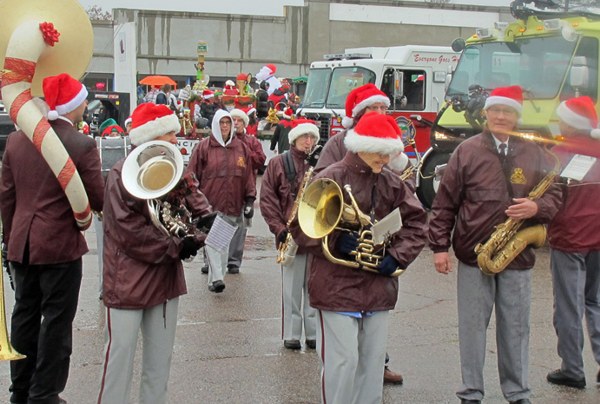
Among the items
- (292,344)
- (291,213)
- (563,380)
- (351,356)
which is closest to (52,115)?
(351,356)

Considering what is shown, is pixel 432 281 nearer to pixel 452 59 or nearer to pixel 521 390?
pixel 521 390

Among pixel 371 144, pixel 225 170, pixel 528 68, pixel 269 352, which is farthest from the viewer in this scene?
pixel 528 68

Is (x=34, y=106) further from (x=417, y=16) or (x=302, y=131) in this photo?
(x=417, y=16)

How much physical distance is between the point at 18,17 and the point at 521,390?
3915 mm

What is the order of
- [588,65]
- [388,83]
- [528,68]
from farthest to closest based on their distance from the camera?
[388,83] < [528,68] < [588,65]

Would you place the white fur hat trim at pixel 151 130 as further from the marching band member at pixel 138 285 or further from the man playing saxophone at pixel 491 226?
the man playing saxophone at pixel 491 226

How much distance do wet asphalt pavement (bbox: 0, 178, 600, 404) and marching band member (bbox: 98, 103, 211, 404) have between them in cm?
98

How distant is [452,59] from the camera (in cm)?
1920

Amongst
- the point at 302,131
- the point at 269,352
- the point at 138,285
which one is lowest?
the point at 269,352

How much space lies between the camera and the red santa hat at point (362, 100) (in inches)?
265

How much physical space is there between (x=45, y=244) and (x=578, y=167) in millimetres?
3419

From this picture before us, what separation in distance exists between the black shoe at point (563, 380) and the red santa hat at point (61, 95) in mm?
3735

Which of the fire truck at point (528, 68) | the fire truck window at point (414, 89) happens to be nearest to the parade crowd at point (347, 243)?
the fire truck at point (528, 68)

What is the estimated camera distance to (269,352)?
722cm
